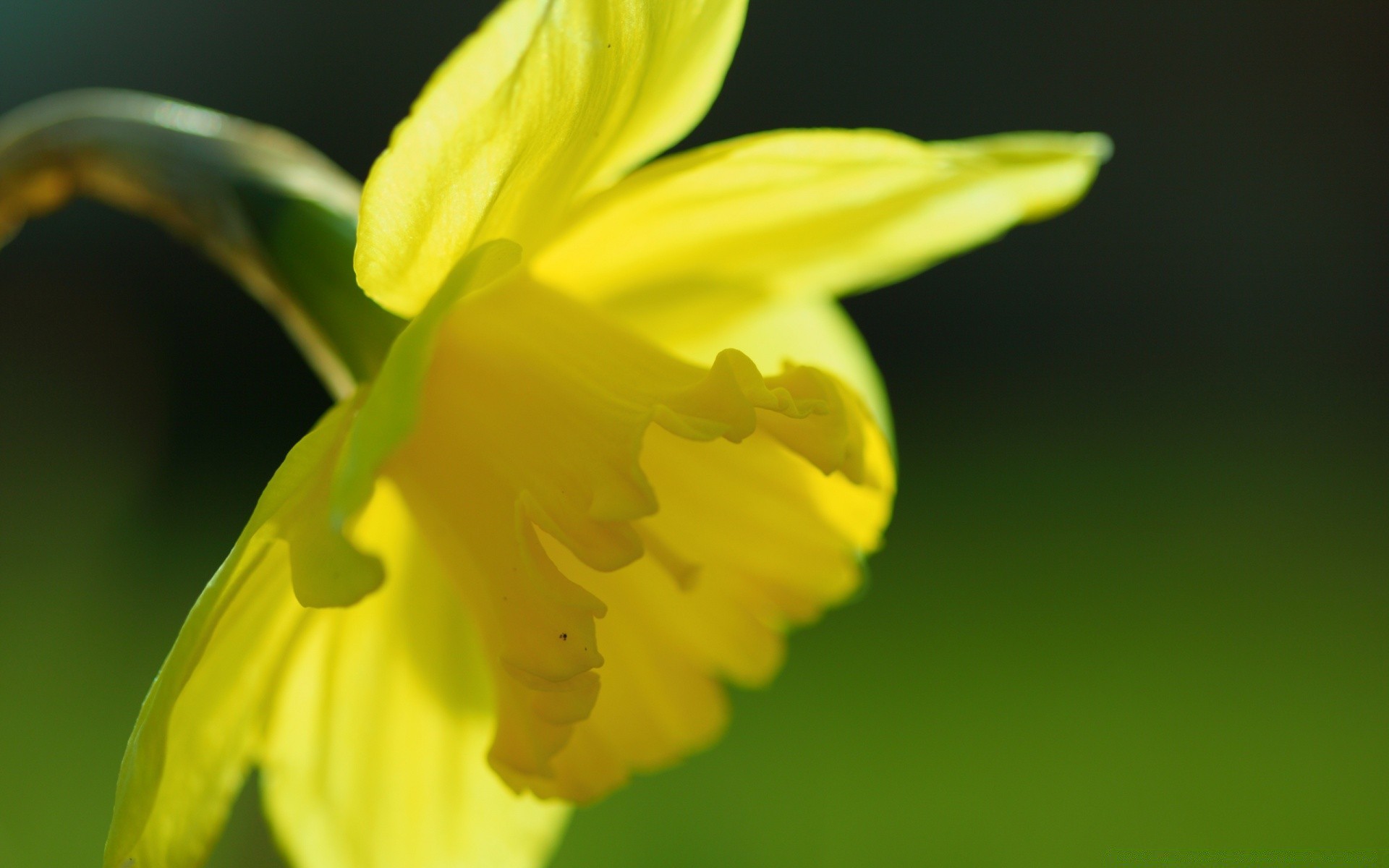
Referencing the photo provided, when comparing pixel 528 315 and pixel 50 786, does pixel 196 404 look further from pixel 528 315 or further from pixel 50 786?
pixel 528 315

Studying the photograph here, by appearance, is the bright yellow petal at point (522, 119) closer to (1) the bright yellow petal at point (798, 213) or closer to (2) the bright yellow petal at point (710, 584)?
(1) the bright yellow petal at point (798, 213)

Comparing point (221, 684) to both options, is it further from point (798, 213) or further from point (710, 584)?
point (798, 213)

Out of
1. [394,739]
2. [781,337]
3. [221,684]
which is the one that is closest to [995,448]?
[781,337]

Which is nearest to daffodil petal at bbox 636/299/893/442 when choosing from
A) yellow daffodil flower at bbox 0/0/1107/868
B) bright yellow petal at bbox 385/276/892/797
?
yellow daffodil flower at bbox 0/0/1107/868

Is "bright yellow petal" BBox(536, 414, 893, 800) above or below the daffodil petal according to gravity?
below

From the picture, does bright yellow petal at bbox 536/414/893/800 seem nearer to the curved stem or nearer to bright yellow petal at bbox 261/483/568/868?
bright yellow petal at bbox 261/483/568/868

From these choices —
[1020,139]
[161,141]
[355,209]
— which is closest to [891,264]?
[1020,139]
